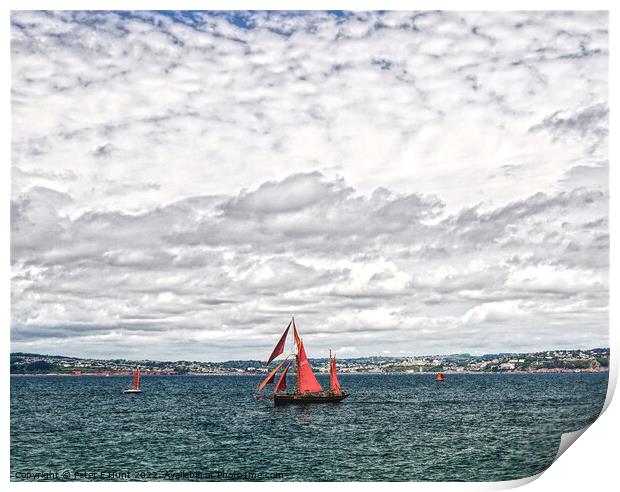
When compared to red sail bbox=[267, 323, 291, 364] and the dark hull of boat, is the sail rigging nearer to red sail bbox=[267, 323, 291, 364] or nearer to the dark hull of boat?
the dark hull of boat

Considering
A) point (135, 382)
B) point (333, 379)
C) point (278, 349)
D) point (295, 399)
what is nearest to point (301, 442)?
point (278, 349)

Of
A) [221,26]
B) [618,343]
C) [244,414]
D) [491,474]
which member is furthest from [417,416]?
[221,26]

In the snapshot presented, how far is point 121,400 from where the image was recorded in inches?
3467

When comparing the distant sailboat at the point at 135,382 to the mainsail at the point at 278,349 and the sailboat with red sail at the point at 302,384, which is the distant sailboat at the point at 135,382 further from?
the mainsail at the point at 278,349

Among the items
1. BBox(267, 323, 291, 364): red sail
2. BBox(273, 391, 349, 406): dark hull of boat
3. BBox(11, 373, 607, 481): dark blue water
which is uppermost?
BBox(267, 323, 291, 364): red sail

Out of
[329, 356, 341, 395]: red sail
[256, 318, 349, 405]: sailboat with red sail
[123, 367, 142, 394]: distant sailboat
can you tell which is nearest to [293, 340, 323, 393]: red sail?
[256, 318, 349, 405]: sailboat with red sail

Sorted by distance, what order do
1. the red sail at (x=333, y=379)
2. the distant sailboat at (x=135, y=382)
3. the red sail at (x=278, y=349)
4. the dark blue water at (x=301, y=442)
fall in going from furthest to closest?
the distant sailboat at (x=135, y=382), the red sail at (x=333, y=379), the red sail at (x=278, y=349), the dark blue water at (x=301, y=442)

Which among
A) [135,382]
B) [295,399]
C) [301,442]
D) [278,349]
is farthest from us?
[135,382]

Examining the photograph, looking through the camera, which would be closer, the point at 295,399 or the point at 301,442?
the point at 301,442

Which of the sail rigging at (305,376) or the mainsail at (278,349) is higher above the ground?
the mainsail at (278,349)

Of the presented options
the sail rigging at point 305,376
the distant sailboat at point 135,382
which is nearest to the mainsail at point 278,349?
the sail rigging at point 305,376

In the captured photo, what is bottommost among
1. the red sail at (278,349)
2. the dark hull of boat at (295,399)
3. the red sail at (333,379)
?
the dark hull of boat at (295,399)

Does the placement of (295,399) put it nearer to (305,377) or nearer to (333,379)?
(305,377)
